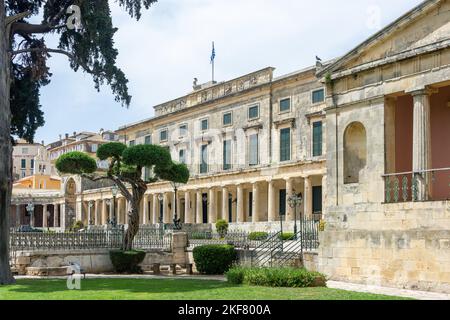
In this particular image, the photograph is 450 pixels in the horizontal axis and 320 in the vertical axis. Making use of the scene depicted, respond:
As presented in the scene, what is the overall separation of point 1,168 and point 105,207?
50.6 m

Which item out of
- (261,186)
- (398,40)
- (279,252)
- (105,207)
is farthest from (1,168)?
(105,207)

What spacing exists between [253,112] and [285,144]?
4.38m

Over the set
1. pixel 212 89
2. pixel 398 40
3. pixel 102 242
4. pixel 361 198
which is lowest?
pixel 102 242

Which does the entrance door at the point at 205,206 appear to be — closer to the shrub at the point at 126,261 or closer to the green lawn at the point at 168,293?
the shrub at the point at 126,261

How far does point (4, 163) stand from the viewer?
724 inches

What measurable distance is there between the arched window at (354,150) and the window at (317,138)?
24.4m

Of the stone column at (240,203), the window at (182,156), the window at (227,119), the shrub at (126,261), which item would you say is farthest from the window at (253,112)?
the shrub at (126,261)

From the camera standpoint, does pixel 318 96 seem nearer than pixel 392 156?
No

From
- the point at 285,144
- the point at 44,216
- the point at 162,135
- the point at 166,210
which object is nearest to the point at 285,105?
the point at 285,144

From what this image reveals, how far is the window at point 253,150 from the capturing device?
4934cm

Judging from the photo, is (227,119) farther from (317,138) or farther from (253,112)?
(317,138)
